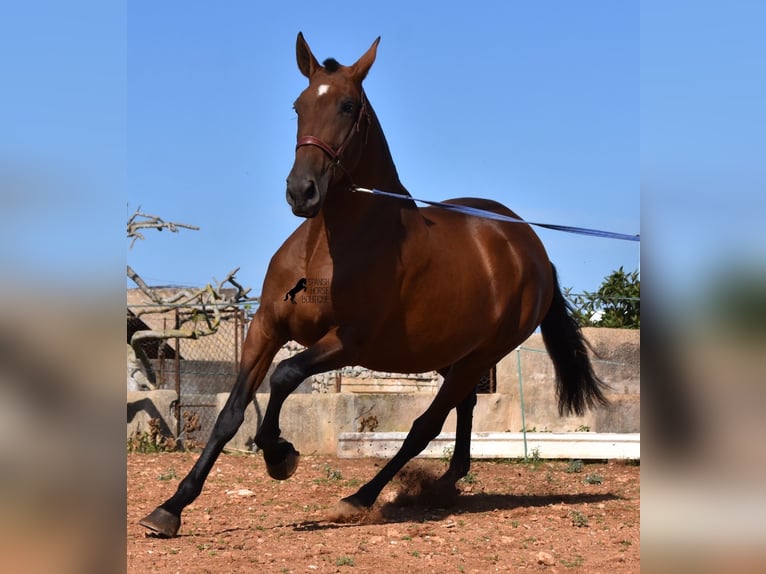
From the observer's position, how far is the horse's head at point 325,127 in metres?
4.73

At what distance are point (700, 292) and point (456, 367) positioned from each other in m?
5.44

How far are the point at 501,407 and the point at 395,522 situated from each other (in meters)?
5.31

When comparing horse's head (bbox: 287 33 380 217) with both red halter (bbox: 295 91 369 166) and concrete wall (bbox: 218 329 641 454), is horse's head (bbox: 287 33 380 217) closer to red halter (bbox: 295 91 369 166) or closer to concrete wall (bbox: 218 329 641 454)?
red halter (bbox: 295 91 369 166)

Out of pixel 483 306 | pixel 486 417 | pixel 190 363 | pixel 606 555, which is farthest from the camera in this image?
pixel 190 363

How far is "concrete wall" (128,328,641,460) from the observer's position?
10.5m

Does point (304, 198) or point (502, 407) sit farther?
point (502, 407)

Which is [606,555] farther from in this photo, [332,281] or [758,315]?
[758,315]

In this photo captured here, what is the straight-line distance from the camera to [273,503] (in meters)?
6.64

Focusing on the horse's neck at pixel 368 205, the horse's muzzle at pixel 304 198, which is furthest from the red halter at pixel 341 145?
the horse's muzzle at pixel 304 198

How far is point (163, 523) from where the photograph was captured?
4969 millimetres

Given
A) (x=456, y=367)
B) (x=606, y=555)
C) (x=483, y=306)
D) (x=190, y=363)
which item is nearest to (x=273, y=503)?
(x=456, y=367)

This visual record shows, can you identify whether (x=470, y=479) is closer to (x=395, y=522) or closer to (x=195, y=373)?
(x=395, y=522)

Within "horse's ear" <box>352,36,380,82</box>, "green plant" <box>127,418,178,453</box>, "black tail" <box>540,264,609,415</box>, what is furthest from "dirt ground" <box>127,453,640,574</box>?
"horse's ear" <box>352,36,380,82</box>

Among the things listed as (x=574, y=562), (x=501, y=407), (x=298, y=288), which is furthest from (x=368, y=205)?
(x=501, y=407)
